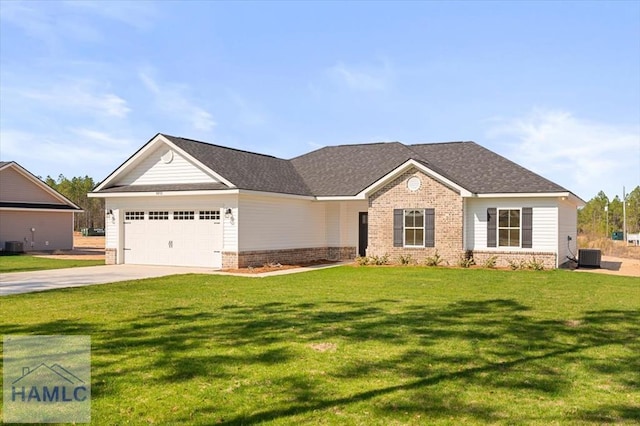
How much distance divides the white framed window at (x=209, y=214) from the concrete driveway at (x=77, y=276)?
212cm

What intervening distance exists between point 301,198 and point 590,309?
14679mm

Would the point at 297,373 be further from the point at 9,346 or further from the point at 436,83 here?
the point at 436,83

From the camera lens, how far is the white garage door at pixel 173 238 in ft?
68.4

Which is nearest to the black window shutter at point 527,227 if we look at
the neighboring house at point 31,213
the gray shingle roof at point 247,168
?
the gray shingle roof at point 247,168

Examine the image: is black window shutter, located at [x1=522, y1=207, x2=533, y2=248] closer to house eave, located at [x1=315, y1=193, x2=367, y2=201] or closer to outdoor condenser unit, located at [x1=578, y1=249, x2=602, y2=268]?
outdoor condenser unit, located at [x1=578, y1=249, x2=602, y2=268]

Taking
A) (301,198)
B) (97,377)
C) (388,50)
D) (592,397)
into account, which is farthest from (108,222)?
(592,397)

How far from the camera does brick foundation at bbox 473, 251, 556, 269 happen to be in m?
20.5

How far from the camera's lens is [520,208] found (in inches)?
824

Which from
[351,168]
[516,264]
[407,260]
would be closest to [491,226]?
[516,264]

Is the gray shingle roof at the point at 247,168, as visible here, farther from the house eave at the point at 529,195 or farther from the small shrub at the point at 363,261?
the house eave at the point at 529,195

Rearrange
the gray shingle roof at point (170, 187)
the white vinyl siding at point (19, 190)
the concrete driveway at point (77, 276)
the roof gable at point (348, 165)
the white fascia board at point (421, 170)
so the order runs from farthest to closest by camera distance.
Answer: the white vinyl siding at point (19, 190), the roof gable at point (348, 165), the white fascia board at point (421, 170), the gray shingle roof at point (170, 187), the concrete driveway at point (77, 276)

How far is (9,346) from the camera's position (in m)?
7.37

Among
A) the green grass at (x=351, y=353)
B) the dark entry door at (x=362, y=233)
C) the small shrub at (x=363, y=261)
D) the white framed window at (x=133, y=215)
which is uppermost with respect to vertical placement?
the white framed window at (x=133, y=215)

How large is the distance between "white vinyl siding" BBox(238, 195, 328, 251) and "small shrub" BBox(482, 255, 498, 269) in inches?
323
